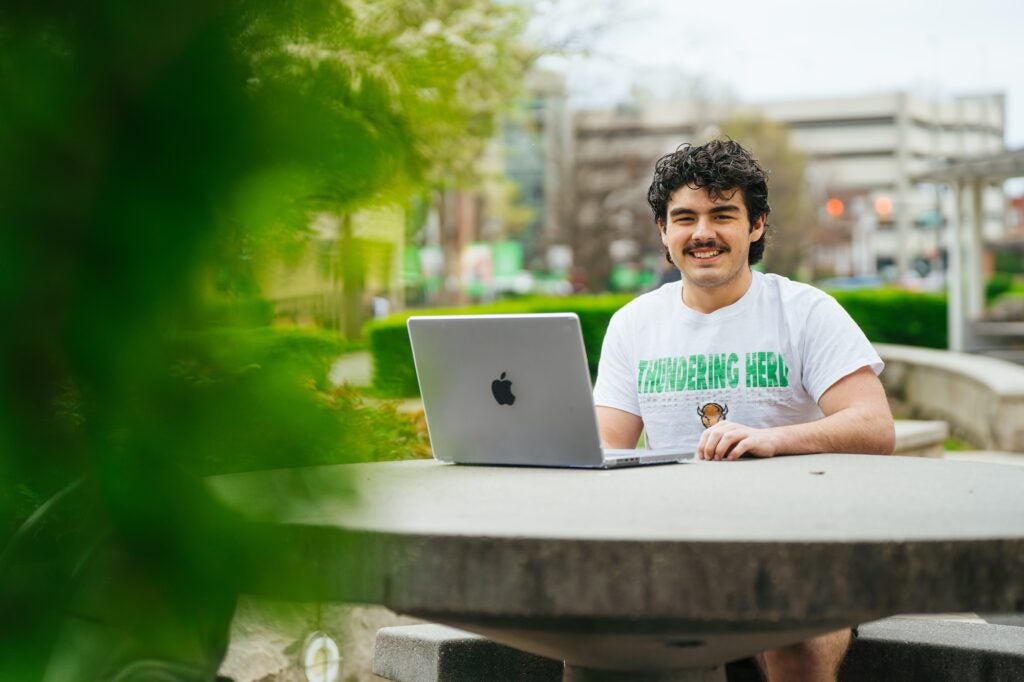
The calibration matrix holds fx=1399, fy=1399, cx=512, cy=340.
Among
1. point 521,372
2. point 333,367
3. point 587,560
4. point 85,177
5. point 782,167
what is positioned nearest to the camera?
point 85,177

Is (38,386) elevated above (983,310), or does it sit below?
below

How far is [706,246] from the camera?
3.64 meters

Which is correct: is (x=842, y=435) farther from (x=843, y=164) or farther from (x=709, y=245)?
(x=843, y=164)

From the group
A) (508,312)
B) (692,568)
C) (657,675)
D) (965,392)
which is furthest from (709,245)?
(965,392)

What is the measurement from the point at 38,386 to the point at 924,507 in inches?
64.4

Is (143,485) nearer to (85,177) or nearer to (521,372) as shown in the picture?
(85,177)

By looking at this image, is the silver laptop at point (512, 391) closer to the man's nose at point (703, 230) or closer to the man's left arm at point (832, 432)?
the man's left arm at point (832, 432)

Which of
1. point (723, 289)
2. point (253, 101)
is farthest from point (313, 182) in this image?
point (723, 289)

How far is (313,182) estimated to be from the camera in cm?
66

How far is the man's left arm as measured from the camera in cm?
297

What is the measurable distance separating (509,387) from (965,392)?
37.9 feet

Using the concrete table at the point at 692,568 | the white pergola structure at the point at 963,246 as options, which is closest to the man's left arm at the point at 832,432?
the concrete table at the point at 692,568

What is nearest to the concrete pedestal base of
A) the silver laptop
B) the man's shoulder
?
the silver laptop

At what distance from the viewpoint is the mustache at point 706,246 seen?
3.63 meters
